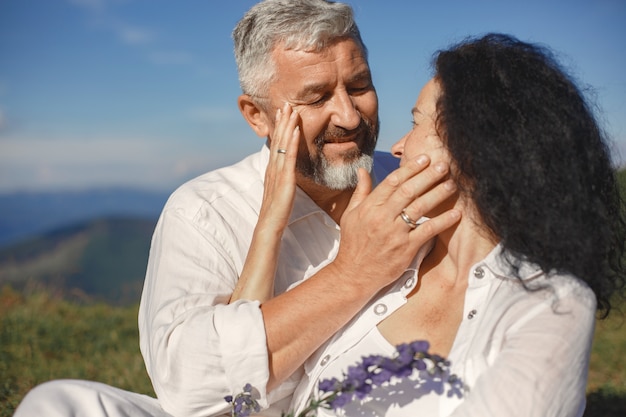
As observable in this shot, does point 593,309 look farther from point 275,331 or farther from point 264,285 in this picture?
point 264,285

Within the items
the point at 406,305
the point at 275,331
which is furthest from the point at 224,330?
the point at 406,305

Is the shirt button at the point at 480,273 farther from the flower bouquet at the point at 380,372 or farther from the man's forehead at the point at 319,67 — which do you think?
the man's forehead at the point at 319,67

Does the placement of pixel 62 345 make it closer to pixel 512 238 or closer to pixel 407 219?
pixel 407 219

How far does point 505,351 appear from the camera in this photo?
2355 mm

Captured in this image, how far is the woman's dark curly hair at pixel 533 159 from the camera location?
7.90 feet

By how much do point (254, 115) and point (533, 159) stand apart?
6.67ft

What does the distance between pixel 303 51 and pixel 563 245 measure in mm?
1821

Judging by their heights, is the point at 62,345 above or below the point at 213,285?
below

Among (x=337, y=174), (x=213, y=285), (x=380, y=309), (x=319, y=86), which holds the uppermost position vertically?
(x=319, y=86)

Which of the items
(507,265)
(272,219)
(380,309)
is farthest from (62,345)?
(507,265)

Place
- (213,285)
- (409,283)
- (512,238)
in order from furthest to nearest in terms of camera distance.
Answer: (213,285) → (409,283) → (512,238)

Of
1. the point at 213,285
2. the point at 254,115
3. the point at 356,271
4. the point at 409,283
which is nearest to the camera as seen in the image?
the point at 356,271

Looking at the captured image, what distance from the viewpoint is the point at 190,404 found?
2.87 metres

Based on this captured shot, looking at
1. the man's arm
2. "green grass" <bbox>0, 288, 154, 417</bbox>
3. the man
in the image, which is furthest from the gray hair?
"green grass" <bbox>0, 288, 154, 417</bbox>
